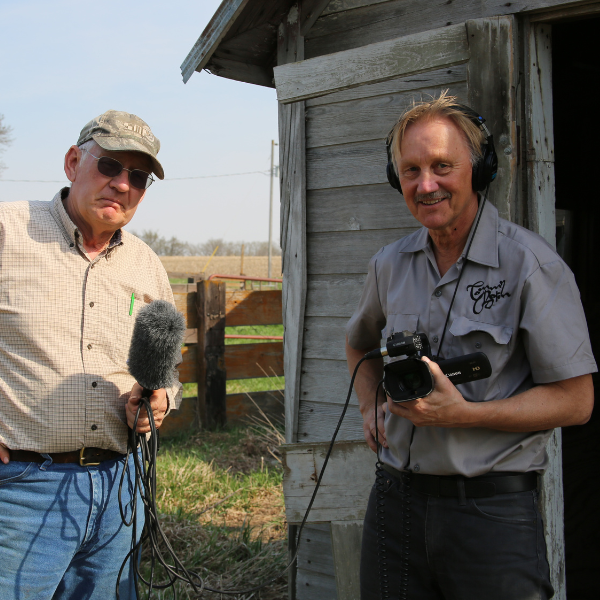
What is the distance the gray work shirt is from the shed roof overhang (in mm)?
2068

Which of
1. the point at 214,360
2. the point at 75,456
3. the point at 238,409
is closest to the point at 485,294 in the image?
the point at 75,456

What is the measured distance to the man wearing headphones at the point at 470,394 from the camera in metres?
1.66

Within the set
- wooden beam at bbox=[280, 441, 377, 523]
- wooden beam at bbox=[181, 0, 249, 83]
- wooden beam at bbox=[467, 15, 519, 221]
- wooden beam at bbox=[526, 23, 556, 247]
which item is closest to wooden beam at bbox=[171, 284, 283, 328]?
wooden beam at bbox=[181, 0, 249, 83]

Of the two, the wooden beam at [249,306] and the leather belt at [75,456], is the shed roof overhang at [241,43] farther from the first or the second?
the wooden beam at [249,306]

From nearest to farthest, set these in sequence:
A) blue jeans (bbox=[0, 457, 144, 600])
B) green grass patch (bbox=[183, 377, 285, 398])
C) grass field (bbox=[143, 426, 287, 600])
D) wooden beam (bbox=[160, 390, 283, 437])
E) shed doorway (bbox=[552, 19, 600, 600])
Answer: blue jeans (bbox=[0, 457, 144, 600]) < shed doorway (bbox=[552, 19, 600, 600]) < grass field (bbox=[143, 426, 287, 600]) < wooden beam (bbox=[160, 390, 283, 437]) < green grass patch (bbox=[183, 377, 285, 398])

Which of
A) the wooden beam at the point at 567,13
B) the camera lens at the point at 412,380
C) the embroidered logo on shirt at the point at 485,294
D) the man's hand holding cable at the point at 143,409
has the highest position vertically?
the wooden beam at the point at 567,13

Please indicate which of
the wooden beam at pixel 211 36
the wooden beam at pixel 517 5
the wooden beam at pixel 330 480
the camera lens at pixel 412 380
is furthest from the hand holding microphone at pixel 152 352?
the wooden beam at pixel 517 5

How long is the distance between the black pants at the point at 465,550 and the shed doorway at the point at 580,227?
7.76 ft

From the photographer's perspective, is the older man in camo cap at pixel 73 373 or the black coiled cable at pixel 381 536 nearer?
the black coiled cable at pixel 381 536

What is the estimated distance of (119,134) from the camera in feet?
7.36

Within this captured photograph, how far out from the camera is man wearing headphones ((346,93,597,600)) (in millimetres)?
1662

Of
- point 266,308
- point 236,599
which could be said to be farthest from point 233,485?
point 266,308

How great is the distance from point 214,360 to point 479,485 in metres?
5.44

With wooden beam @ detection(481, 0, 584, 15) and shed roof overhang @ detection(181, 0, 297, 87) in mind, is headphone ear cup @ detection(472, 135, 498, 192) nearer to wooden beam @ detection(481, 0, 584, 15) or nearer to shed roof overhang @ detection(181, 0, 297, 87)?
wooden beam @ detection(481, 0, 584, 15)
